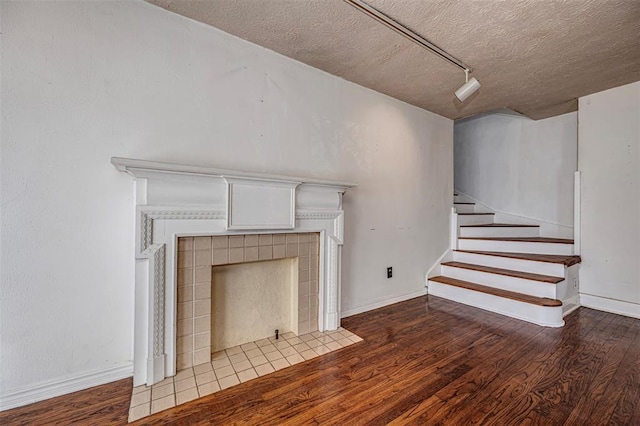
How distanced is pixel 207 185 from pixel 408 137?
2308mm

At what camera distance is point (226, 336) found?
1.92 m

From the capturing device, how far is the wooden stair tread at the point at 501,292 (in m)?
2.37

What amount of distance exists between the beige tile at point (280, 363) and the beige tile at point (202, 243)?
0.86 metres

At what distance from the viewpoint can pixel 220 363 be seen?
173 centimetres

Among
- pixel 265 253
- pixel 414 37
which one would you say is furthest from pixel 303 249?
pixel 414 37

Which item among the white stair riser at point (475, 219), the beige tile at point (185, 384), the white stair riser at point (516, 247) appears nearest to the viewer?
the beige tile at point (185, 384)

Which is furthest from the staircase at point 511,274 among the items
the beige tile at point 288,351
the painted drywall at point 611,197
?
the beige tile at point 288,351

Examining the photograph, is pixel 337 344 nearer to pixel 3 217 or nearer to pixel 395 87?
pixel 3 217

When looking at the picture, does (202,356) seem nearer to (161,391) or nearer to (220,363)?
(220,363)

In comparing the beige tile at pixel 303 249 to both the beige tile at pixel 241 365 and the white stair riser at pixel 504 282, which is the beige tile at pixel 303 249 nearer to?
the beige tile at pixel 241 365

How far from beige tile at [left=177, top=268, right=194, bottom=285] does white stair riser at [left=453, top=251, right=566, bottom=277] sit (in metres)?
3.17

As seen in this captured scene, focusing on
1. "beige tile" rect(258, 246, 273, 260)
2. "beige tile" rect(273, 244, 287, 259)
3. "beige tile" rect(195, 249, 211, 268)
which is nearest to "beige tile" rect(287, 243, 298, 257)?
"beige tile" rect(273, 244, 287, 259)

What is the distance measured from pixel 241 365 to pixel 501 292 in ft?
8.31

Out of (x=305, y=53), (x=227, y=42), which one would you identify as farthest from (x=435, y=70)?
(x=227, y=42)
